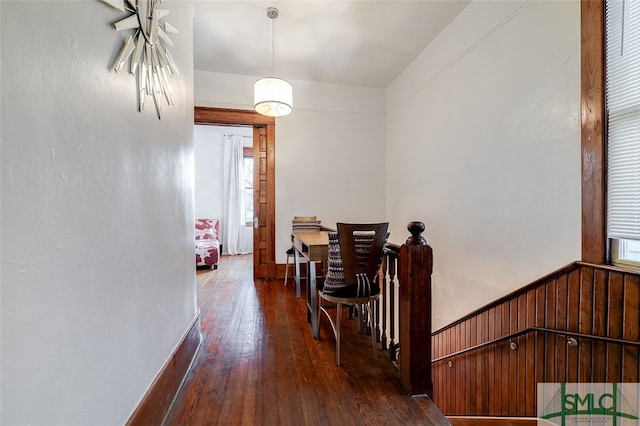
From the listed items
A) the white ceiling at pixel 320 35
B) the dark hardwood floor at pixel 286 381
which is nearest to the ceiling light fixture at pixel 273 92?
the white ceiling at pixel 320 35

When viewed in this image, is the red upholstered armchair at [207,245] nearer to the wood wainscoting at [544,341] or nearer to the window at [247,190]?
the window at [247,190]

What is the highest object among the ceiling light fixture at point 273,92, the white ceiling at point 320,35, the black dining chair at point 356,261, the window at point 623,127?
the white ceiling at point 320,35

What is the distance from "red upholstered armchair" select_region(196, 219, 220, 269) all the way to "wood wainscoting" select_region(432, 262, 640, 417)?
4.05 metres

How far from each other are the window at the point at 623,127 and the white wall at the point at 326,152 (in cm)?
272

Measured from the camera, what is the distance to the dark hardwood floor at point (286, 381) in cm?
143

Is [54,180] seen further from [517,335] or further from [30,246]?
[517,335]

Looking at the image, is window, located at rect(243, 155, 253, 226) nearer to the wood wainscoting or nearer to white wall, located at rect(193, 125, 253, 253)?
white wall, located at rect(193, 125, 253, 253)

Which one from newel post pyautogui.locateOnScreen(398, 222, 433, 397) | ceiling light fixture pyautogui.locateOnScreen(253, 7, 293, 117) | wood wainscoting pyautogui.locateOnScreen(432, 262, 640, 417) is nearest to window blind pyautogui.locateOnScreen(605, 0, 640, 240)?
wood wainscoting pyautogui.locateOnScreen(432, 262, 640, 417)

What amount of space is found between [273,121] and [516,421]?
14.7ft

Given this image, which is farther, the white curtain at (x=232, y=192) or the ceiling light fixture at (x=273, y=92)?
the white curtain at (x=232, y=192)

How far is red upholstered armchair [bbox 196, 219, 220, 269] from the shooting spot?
16.2 ft

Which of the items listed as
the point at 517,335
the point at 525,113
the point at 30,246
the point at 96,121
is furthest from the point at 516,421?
the point at 96,121

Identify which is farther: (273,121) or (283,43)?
(273,121)

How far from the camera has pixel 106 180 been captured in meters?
0.98
